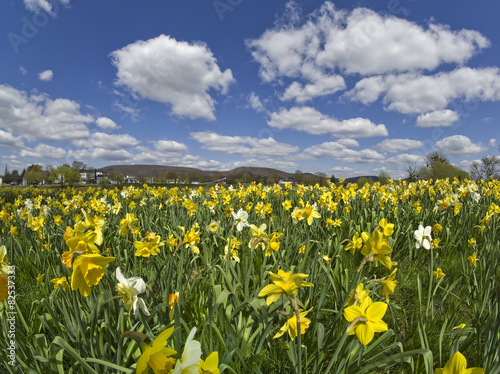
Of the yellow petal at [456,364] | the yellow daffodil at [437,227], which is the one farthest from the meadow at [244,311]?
the yellow daffodil at [437,227]

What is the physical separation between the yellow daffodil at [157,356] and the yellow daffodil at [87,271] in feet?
1.14

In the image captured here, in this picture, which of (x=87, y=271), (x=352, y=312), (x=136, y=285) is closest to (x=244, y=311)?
(x=136, y=285)

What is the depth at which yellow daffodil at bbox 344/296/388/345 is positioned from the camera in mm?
877

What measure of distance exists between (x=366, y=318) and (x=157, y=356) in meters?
0.69

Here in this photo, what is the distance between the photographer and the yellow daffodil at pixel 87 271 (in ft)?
3.03

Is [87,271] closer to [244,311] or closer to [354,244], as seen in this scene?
[244,311]

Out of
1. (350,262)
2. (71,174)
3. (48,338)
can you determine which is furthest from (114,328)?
(71,174)

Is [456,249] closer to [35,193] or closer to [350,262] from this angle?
[350,262]

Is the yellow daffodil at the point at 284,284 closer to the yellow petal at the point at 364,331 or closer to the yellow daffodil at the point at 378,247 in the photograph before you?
the yellow petal at the point at 364,331

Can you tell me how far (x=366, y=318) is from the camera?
0.89 metres

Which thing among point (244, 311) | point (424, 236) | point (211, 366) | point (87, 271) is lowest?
point (244, 311)

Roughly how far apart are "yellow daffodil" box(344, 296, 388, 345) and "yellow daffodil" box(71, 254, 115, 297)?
0.89m

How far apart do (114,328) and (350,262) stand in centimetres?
226

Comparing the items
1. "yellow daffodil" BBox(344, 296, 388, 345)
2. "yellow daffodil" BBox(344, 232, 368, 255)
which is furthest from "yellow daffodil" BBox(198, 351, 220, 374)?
"yellow daffodil" BBox(344, 232, 368, 255)
